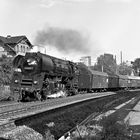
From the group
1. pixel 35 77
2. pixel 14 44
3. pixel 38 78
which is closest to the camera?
pixel 38 78

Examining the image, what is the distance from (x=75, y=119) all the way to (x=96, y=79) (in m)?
25.8

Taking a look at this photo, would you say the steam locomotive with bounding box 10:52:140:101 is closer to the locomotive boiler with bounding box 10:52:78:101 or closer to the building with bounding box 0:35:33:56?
the locomotive boiler with bounding box 10:52:78:101

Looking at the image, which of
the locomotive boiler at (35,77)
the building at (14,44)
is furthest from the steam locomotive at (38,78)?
the building at (14,44)

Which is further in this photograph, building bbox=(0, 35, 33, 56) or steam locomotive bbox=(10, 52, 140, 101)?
building bbox=(0, 35, 33, 56)

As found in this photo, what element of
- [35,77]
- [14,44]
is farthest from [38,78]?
[14,44]

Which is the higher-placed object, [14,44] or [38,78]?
[14,44]

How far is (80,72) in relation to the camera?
102 feet

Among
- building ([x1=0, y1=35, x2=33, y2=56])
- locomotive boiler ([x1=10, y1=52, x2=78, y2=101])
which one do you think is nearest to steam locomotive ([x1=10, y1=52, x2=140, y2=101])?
locomotive boiler ([x1=10, y1=52, x2=78, y2=101])

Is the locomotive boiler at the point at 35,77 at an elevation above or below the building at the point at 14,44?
below

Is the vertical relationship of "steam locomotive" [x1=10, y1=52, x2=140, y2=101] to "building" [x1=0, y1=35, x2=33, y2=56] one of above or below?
below

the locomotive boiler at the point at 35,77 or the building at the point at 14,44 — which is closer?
the locomotive boiler at the point at 35,77

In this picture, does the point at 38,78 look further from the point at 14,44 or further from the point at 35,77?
the point at 14,44

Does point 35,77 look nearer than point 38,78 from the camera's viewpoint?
No

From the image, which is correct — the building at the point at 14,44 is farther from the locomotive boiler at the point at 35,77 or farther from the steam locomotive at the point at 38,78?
the locomotive boiler at the point at 35,77
